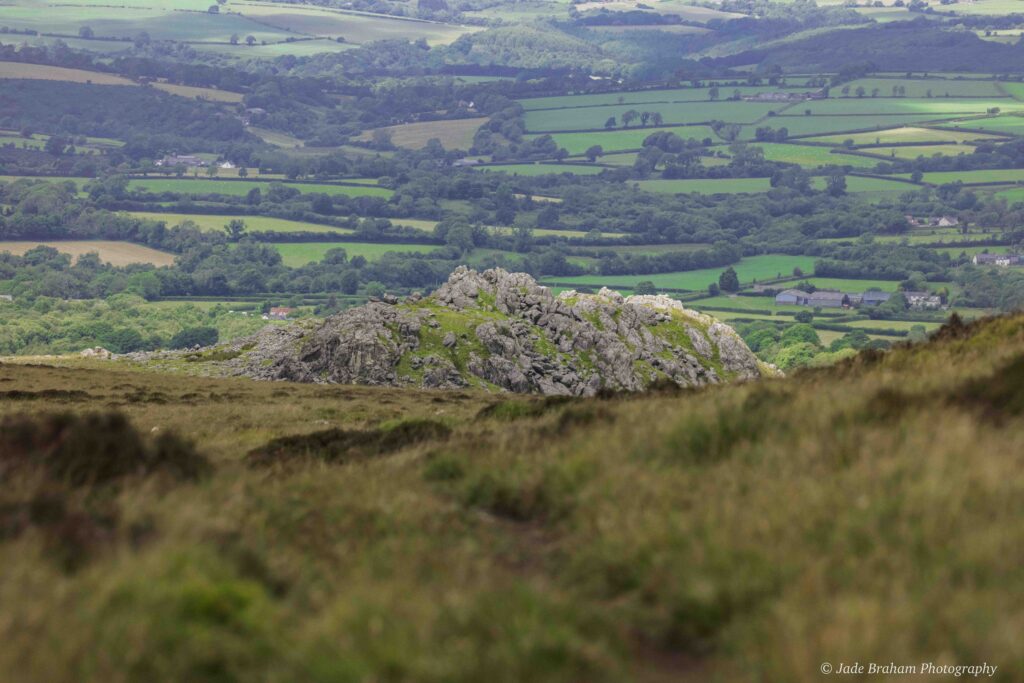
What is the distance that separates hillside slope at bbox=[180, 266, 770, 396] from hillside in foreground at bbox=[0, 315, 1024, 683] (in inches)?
2472

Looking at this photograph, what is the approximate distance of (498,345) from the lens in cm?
8400

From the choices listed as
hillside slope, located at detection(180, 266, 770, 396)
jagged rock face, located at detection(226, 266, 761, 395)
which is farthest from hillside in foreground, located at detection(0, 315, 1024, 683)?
hillside slope, located at detection(180, 266, 770, 396)

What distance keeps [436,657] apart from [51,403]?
147 ft

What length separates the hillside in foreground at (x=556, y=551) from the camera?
383 inches

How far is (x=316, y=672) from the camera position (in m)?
9.58

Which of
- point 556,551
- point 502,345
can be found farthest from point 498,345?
point 556,551

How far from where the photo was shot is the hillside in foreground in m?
9.73

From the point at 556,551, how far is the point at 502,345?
70885 mm

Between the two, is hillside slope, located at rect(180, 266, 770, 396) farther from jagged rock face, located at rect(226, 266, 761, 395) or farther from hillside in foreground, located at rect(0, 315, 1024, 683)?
hillside in foreground, located at rect(0, 315, 1024, 683)

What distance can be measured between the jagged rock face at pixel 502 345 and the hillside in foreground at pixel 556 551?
202 feet

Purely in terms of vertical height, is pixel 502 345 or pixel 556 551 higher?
pixel 556 551

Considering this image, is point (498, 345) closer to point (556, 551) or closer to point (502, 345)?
point (502, 345)

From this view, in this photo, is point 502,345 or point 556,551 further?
point 502,345

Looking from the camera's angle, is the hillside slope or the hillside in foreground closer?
the hillside in foreground
